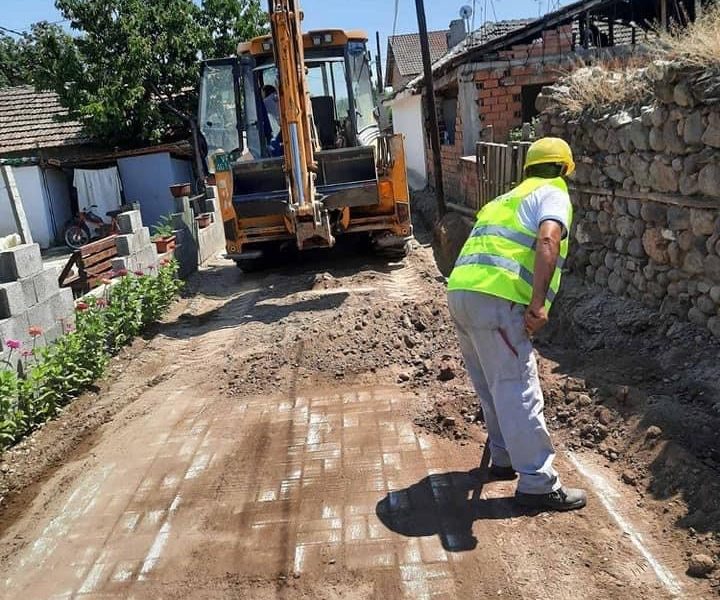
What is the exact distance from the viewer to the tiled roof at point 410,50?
127ft

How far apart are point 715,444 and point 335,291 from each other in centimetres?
564

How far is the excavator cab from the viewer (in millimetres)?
8859

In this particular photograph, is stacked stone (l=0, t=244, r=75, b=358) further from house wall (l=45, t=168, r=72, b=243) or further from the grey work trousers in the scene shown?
house wall (l=45, t=168, r=72, b=243)

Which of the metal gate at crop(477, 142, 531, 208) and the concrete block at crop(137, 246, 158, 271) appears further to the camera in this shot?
the concrete block at crop(137, 246, 158, 271)

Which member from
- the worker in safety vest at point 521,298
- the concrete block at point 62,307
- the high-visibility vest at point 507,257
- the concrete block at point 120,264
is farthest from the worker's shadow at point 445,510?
the concrete block at point 120,264

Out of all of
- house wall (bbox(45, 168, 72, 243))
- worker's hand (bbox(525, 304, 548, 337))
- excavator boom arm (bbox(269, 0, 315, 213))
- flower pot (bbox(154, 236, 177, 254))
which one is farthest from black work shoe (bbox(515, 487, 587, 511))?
house wall (bbox(45, 168, 72, 243))

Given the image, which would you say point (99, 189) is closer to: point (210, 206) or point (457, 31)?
point (210, 206)

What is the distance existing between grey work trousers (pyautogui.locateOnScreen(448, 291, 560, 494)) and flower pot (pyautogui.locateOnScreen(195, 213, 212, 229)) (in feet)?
34.1

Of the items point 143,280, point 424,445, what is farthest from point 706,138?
point 143,280

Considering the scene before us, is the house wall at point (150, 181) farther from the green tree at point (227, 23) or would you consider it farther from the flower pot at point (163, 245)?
the flower pot at point (163, 245)

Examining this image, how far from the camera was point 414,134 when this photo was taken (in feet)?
69.9

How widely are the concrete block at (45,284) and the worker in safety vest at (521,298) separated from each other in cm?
400

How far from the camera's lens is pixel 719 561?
3023mm

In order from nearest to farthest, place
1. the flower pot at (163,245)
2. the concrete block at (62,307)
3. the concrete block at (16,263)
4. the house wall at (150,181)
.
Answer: the concrete block at (16,263)
the concrete block at (62,307)
the flower pot at (163,245)
the house wall at (150,181)
